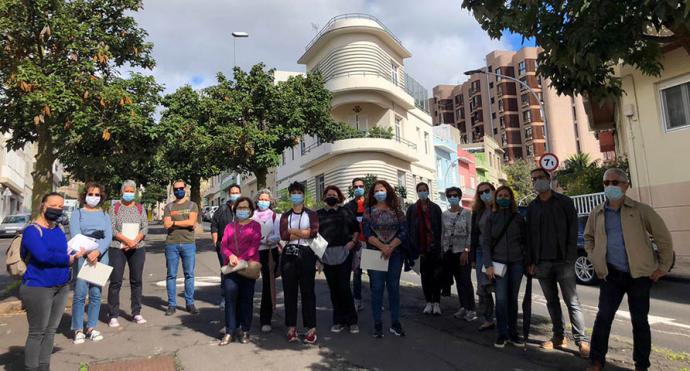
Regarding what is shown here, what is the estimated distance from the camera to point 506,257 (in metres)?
5.29

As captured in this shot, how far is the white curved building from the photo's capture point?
27.5 meters

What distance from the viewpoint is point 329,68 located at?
95.9ft

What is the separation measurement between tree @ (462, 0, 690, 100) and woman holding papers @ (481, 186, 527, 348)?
1527mm

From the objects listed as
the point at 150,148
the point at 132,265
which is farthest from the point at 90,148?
the point at 132,265

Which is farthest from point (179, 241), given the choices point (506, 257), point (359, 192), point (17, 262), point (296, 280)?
point (506, 257)

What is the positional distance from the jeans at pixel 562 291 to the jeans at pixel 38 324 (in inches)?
196

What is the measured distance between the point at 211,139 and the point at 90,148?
7.79 meters

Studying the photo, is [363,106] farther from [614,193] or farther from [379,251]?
[614,193]

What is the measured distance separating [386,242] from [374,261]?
0.30 m

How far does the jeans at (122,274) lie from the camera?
6.15 m

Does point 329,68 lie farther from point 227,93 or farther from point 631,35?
point 631,35

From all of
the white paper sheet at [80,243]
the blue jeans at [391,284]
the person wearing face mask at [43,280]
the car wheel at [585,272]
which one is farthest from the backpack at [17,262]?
the car wheel at [585,272]

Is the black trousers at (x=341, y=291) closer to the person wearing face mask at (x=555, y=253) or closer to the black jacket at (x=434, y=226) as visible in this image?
the black jacket at (x=434, y=226)

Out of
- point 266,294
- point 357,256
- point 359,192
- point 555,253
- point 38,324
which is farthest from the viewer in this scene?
point 359,192
